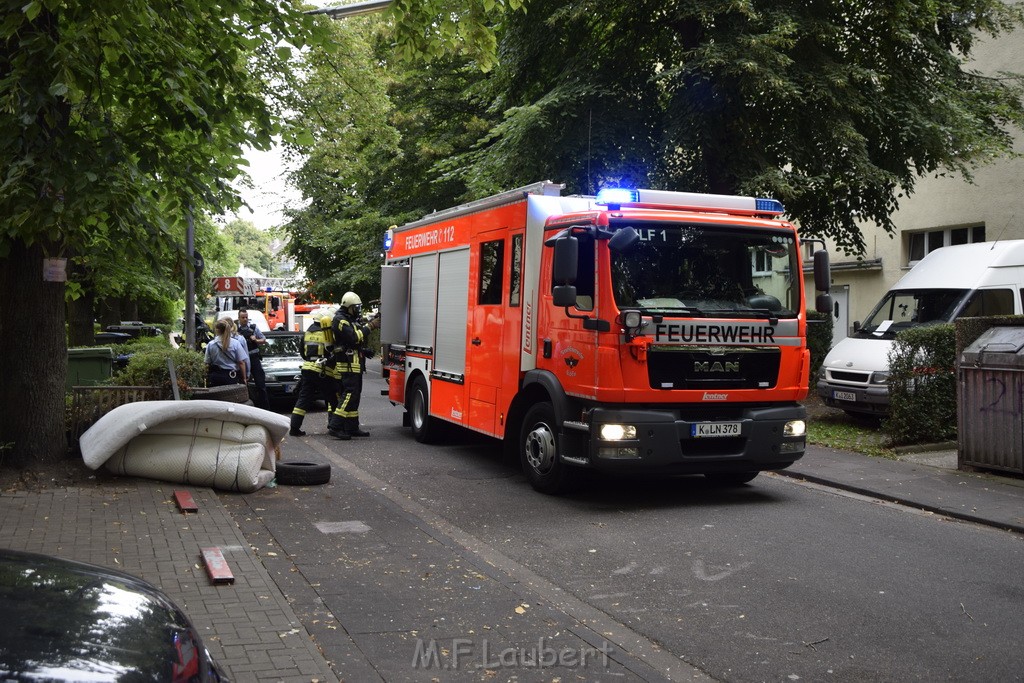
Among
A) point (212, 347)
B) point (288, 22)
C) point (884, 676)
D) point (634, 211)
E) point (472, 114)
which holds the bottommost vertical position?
point (884, 676)

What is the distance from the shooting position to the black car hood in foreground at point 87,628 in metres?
2.60

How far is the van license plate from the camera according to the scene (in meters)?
8.75

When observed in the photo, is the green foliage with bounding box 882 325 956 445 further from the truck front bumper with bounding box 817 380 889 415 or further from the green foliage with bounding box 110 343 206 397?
the green foliage with bounding box 110 343 206 397

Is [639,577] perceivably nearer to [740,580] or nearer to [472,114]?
[740,580]

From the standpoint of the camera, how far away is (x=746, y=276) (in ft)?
29.7

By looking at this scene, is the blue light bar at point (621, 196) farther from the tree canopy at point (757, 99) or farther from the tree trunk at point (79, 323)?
the tree trunk at point (79, 323)

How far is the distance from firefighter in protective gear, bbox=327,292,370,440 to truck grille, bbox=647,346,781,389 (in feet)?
19.3

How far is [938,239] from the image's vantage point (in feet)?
77.0

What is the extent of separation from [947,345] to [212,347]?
10471 millimetres

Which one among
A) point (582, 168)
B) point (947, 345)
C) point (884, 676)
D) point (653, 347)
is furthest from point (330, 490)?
point (582, 168)

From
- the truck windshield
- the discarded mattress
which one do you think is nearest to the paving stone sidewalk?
the discarded mattress

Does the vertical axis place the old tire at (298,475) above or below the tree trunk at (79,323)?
below

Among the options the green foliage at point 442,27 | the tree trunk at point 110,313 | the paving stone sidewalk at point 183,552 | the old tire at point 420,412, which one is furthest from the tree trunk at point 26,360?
the tree trunk at point 110,313

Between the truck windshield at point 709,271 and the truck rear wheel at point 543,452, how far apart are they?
4.98ft
